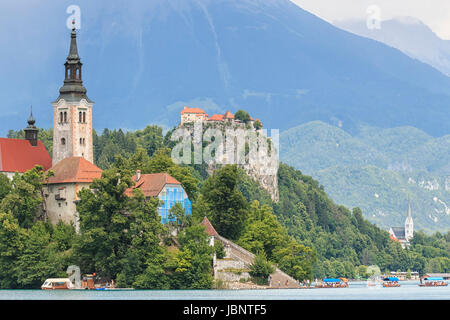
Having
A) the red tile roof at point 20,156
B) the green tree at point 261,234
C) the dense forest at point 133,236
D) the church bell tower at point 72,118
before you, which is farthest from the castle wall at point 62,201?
the green tree at point 261,234

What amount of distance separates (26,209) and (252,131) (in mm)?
80605

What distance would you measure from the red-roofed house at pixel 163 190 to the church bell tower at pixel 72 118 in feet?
46.0

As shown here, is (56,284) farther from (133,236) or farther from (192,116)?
(192,116)

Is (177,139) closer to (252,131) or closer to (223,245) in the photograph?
(252,131)

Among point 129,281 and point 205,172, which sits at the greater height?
point 205,172

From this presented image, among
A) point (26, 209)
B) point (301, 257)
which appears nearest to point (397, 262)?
point (301, 257)

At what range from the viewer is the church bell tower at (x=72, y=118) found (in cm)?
11700

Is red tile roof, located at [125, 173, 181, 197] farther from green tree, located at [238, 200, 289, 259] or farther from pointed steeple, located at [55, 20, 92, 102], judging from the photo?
pointed steeple, located at [55, 20, 92, 102]

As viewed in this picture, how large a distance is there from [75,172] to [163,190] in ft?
32.0

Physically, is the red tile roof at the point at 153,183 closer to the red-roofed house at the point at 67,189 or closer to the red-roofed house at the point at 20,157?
the red-roofed house at the point at 67,189

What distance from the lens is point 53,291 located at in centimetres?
9200

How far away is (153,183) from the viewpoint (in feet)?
338
